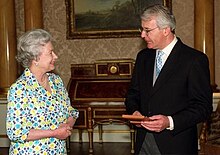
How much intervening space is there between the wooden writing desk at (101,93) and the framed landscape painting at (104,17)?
0.76 metres

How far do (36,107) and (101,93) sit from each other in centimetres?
393

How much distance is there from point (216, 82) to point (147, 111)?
4508 millimetres

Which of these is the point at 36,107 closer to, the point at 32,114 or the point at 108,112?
the point at 32,114

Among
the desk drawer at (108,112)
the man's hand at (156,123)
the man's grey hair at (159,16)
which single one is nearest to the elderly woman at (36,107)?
the man's hand at (156,123)

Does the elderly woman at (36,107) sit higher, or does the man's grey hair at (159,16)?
the man's grey hair at (159,16)

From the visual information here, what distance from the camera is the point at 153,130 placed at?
3.12 m

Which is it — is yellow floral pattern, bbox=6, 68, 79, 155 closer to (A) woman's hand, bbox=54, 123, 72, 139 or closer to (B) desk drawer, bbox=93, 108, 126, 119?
(A) woman's hand, bbox=54, 123, 72, 139

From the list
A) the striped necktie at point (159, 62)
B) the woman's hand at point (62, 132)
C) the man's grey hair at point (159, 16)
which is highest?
the man's grey hair at point (159, 16)

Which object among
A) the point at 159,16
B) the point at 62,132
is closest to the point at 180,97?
the point at 159,16

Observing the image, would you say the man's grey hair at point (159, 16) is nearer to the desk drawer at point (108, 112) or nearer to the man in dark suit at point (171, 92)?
the man in dark suit at point (171, 92)

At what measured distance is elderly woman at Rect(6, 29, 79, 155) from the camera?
3.05 meters

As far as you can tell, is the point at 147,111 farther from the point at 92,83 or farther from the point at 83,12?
the point at 83,12

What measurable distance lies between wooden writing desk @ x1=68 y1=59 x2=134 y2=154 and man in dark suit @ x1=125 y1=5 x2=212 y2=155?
3.49 metres

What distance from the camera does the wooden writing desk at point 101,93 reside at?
6.92 meters
